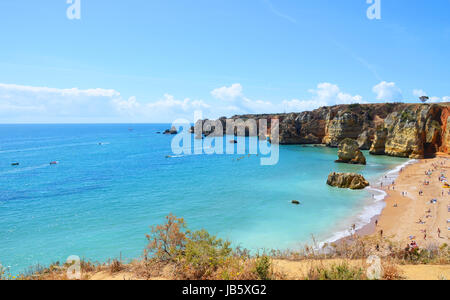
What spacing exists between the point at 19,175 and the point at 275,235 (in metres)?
46.5

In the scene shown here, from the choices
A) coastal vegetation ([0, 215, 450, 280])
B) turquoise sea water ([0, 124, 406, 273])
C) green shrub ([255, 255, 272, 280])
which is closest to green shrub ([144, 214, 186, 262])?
coastal vegetation ([0, 215, 450, 280])

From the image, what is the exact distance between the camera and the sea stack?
161ft

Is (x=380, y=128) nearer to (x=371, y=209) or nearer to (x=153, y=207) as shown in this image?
(x=371, y=209)

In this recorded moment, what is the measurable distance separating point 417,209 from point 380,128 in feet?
134

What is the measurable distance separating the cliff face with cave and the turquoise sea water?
10.7 m

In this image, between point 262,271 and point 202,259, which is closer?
point 262,271

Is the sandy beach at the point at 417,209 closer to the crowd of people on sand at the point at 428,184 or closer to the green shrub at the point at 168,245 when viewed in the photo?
the crowd of people on sand at the point at 428,184

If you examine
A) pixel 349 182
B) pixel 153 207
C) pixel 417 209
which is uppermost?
pixel 349 182

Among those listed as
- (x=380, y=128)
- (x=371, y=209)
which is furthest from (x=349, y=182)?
(x=380, y=128)

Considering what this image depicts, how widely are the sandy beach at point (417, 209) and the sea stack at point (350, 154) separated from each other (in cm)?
889

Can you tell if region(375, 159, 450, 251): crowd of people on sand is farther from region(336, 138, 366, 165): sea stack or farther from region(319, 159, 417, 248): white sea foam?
region(336, 138, 366, 165): sea stack

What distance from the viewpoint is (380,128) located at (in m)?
59.7

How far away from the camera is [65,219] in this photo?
24.2m
